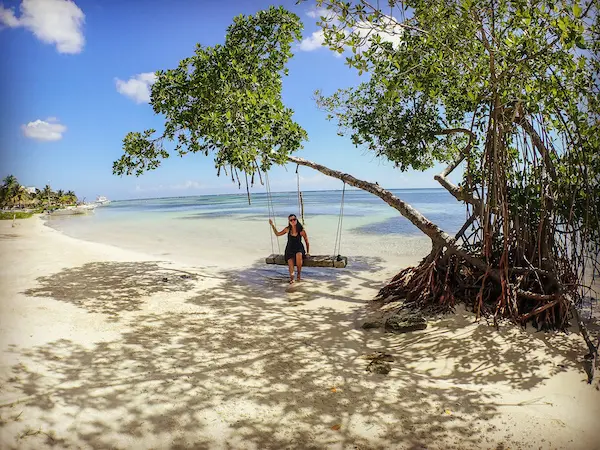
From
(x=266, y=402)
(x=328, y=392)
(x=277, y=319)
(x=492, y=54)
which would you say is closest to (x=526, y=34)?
(x=492, y=54)

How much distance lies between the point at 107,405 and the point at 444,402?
2.77 meters

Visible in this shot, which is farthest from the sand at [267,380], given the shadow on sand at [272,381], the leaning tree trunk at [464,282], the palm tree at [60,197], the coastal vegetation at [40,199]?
the palm tree at [60,197]

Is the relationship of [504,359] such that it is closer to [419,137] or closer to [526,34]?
[526,34]

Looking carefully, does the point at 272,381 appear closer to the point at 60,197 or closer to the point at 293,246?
the point at 293,246

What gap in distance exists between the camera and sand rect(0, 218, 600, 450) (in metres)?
2.86

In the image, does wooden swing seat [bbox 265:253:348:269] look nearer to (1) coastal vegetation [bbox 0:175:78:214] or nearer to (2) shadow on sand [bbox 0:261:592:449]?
(2) shadow on sand [bbox 0:261:592:449]

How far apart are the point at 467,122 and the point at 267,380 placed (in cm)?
578

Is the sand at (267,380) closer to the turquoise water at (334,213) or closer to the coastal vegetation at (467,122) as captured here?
the coastal vegetation at (467,122)

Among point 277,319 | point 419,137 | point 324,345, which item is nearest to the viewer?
point 324,345

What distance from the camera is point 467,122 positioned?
707 cm

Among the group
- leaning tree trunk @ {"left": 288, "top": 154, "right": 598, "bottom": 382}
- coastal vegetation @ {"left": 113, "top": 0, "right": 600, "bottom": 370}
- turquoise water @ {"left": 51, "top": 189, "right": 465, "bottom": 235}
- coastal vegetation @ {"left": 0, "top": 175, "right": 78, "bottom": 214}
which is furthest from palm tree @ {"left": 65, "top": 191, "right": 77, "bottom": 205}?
leaning tree trunk @ {"left": 288, "top": 154, "right": 598, "bottom": 382}

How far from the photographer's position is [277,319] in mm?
5664

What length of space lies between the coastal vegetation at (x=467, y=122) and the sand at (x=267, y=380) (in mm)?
833

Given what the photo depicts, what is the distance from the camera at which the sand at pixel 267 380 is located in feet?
9.38
